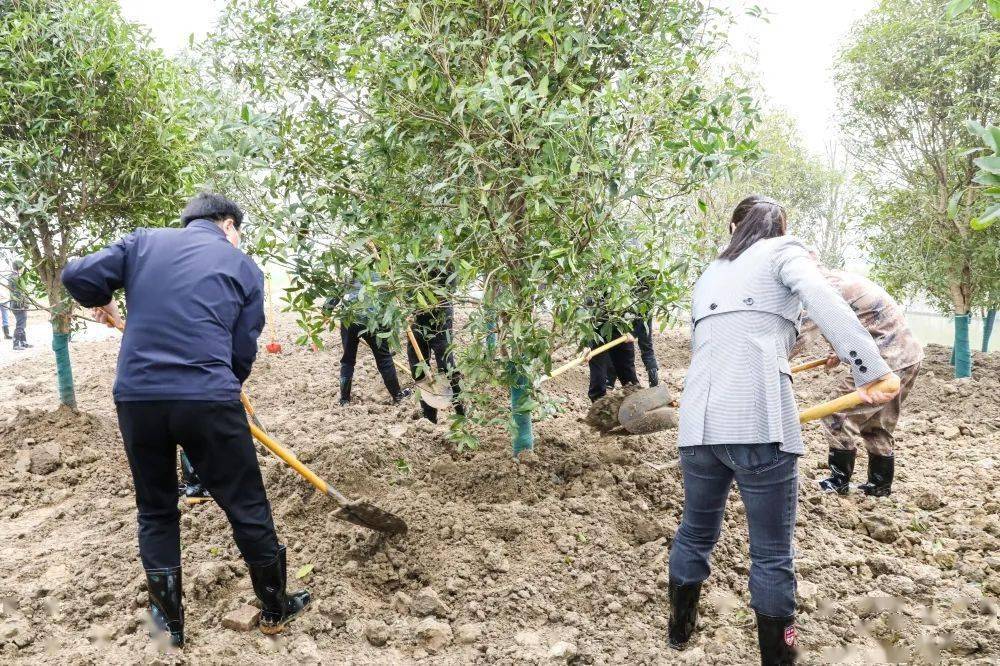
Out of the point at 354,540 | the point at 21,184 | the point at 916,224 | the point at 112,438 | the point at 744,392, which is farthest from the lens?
the point at 916,224

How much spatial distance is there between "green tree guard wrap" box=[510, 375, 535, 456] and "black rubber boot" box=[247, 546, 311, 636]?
1386mm

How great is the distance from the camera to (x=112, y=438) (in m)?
6.08

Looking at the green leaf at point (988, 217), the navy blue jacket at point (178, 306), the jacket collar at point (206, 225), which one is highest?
the jacket collar at point (206, 225)

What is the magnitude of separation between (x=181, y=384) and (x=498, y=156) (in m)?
1.78

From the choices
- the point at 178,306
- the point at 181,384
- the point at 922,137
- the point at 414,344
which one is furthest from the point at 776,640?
the point at 922,137

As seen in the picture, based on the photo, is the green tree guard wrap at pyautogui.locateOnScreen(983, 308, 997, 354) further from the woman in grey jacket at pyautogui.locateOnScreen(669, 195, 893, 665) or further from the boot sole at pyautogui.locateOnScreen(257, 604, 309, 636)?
the boot sole at pyautogui.locateOnScreen(257, 604, 309, 636)

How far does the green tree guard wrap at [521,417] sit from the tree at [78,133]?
3.17 m

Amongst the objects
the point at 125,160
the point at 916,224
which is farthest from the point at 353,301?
the point at 916,224

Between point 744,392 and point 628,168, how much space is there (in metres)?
1.24

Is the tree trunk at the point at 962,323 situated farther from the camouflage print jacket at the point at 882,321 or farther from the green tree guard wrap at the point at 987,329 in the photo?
the camouflage print jacket at the point at 882,321

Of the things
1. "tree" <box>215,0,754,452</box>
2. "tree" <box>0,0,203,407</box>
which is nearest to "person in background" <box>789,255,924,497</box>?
"tree" <box>215,0,754,452</box>

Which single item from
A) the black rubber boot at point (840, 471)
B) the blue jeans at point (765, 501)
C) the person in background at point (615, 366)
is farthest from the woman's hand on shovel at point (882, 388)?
the person in background at point (615, 366)

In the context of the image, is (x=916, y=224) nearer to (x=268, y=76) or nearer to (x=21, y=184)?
(x=268, y=76)

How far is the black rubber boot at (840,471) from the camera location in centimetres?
439
